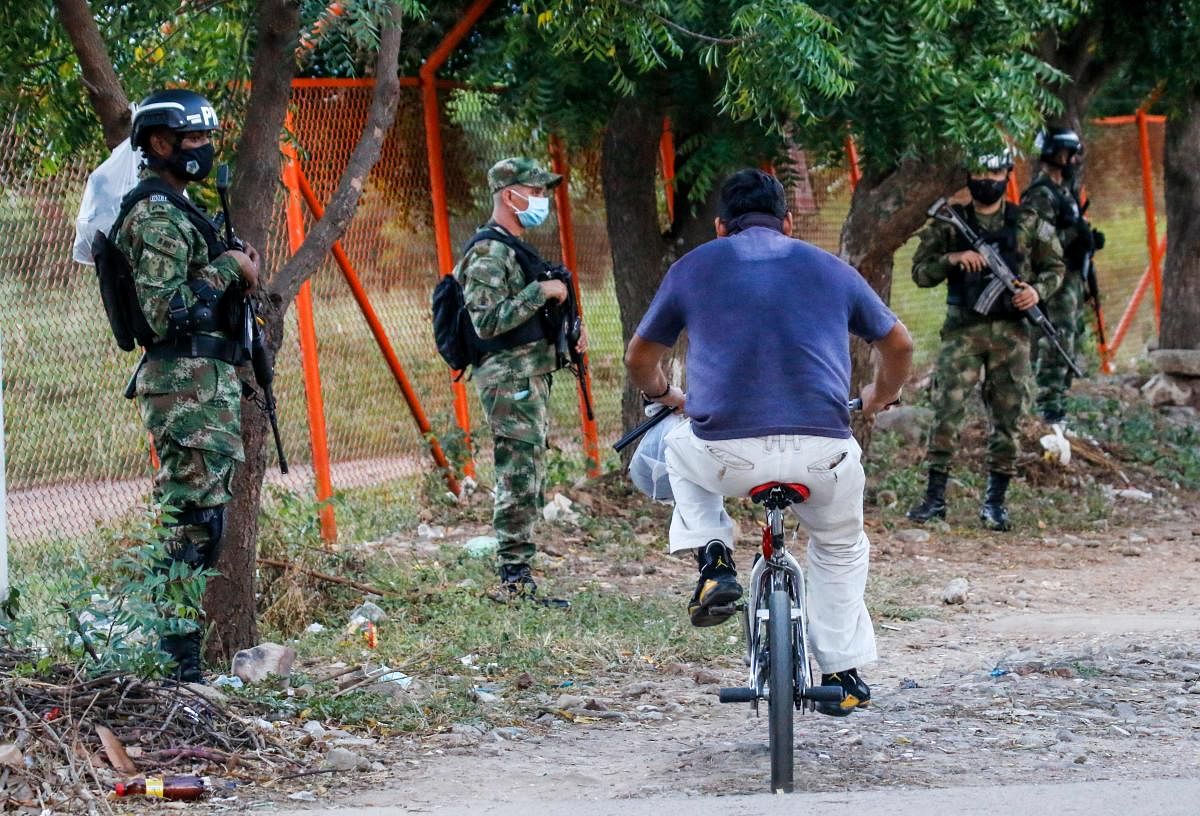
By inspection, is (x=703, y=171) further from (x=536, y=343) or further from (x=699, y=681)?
(x=699, y=681)

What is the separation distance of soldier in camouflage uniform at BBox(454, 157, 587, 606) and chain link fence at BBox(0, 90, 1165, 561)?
3.61 ft

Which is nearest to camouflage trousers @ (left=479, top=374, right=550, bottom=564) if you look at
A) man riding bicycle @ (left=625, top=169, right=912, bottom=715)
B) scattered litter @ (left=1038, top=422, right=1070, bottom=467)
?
man riding bicycle @ (left=625, top=169, right=912, bottom=715)

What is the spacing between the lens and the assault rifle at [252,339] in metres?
5.46

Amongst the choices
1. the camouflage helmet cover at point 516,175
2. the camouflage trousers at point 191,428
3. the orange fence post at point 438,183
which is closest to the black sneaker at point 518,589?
the camouflage helmet cover at point 516,175

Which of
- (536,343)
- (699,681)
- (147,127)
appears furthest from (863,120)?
(147,127)

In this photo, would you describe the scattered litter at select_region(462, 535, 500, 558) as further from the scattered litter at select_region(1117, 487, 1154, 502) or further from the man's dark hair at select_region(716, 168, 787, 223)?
the scattered litter at select_region(1117, 487, 1154, 502)

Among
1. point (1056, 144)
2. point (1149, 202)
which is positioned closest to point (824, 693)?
point (1056, 144)

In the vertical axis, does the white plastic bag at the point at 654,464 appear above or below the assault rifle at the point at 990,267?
below

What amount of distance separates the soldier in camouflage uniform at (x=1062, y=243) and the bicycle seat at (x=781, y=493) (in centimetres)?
616

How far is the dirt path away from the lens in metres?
4.44

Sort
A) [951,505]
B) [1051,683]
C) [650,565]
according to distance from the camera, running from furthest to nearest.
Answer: [951,505] < [650,565] < [1051,683]

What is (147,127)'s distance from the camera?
5.31m

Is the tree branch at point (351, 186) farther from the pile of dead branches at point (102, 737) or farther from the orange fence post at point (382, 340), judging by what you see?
the orange fence post at point (382, 340)

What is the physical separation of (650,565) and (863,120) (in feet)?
8.68
